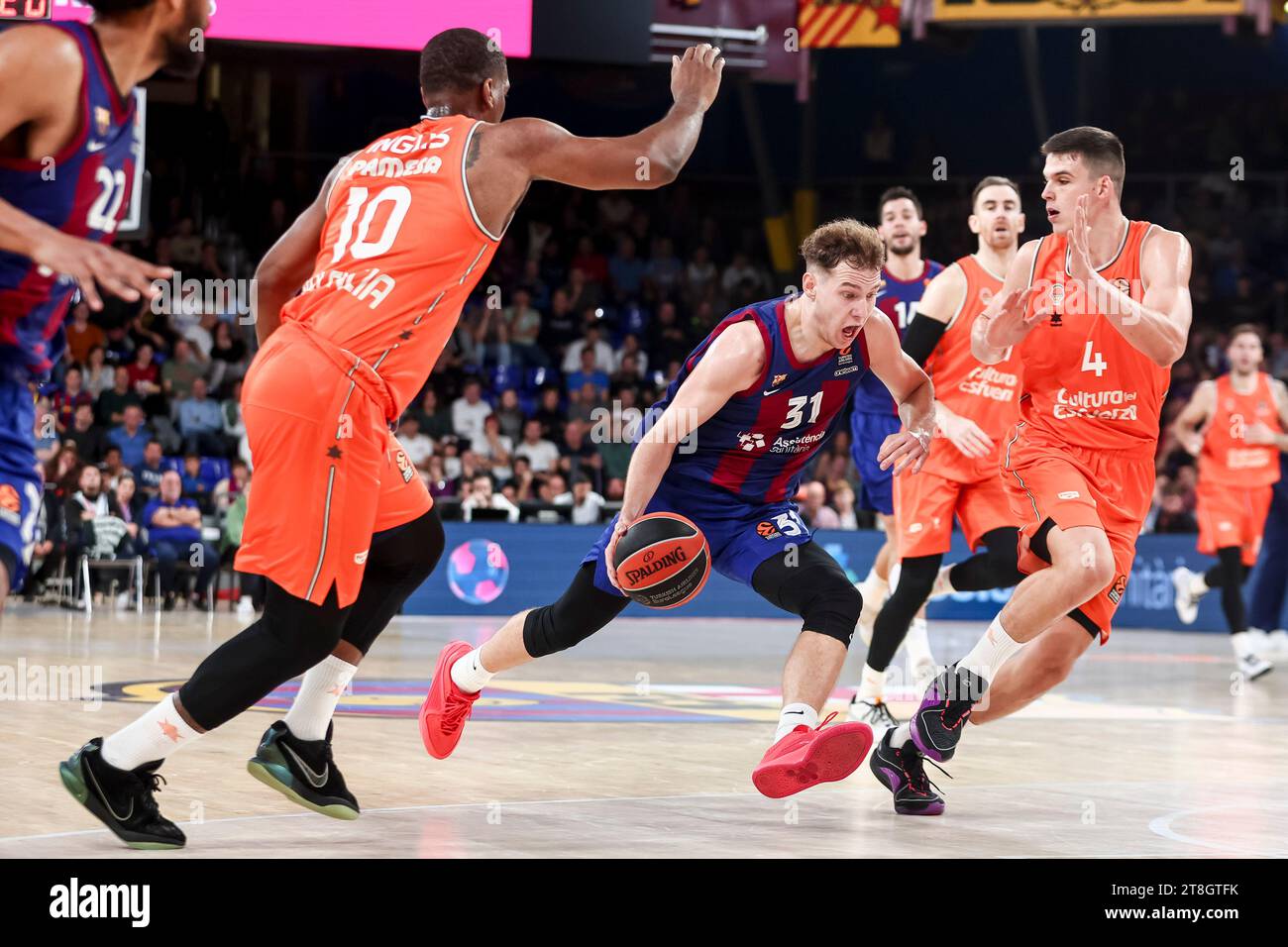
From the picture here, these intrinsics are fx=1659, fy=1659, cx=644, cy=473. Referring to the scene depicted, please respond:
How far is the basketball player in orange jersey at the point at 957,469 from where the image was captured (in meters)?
7.74

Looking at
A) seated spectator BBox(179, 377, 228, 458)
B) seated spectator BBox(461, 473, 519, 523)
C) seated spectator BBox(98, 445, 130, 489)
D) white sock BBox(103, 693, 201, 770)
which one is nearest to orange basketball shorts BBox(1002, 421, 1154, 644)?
white sock BBox(103, 693, 201, 770)

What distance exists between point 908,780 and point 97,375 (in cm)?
1405

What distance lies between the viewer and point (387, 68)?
1917 centimetres

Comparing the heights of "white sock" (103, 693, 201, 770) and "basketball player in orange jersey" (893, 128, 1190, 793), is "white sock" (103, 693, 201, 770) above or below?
below

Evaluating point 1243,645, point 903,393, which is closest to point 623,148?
point 903,393

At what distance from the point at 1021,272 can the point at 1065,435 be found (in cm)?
63

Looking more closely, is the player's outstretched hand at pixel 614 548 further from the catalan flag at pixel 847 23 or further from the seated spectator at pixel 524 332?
the seated spectator at pixel 524 332

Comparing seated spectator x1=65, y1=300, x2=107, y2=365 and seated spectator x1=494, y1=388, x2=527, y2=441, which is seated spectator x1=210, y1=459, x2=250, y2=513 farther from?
seated spectator x1=494, y1=388, x2=527, y2=441

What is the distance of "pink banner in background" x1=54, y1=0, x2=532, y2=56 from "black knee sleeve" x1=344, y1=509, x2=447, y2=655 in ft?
37.8

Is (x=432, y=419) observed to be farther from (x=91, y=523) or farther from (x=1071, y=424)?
(x=1071, y=424)

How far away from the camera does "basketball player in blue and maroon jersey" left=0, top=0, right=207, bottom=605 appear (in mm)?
3717

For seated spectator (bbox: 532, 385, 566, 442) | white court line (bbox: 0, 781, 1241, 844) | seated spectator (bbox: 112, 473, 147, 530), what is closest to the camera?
white court line (bbox: 0, 781, 1241, 844)

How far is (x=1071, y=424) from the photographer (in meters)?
Result: 6.06

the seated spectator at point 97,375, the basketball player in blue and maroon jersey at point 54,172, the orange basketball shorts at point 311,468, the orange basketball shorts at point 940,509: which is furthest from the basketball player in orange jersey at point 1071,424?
the seated spectator at point 97,375
